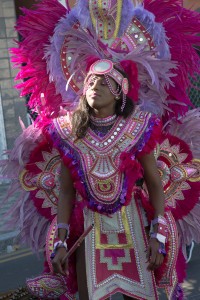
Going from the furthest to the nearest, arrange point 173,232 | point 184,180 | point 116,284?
point 184,180 < point 173,232 < point 116,284

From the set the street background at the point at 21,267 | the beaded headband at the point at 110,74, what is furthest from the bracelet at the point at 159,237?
the street background at the point at 21,267

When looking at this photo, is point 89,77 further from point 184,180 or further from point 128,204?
point 184,180

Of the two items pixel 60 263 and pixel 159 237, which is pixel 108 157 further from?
pixel 60 263

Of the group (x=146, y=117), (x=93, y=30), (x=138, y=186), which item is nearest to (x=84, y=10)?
(x=93, y=30)

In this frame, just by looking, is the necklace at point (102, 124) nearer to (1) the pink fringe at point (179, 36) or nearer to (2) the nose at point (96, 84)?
(2) the nose at point (96, 84)


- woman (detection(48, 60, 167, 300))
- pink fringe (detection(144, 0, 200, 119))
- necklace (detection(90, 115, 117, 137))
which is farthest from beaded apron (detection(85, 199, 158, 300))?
pink fringe (detection(144, 0, 200, 119))

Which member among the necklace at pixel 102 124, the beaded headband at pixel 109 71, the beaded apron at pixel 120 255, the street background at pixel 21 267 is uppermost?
the beaded headband at pixel 109 71

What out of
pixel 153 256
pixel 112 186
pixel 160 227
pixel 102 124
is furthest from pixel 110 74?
pixel 153 256

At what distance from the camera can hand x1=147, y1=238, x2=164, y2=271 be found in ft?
8.75

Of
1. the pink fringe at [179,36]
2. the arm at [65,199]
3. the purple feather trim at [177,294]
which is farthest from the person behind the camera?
the pink fringe at [179,36]

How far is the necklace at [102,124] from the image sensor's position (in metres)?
2.78

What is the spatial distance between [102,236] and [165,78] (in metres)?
1.10

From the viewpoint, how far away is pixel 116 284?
9.16 feet

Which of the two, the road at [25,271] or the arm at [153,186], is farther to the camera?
the road at [25,271]
